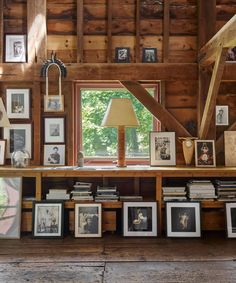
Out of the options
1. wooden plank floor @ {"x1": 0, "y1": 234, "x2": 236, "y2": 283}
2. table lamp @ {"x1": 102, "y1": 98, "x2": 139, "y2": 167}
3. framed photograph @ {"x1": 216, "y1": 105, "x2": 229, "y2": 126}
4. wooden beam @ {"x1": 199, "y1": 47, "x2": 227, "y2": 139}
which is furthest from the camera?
framed photograph @ {"x1": 216, "y1": 105, "x2": 229, "y2": 126}

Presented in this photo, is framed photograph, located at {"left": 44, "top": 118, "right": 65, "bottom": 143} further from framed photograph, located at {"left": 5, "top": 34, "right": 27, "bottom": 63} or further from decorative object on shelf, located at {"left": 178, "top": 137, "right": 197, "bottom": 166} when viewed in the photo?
decorative object on shelf, located at {"left": 178, "top": 137, "right": 197, "bottom": 166}

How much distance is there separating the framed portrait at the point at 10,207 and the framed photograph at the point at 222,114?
2643mm

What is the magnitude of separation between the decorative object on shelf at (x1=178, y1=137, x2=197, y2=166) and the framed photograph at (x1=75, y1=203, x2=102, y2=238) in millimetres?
1293

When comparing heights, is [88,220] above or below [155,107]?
below

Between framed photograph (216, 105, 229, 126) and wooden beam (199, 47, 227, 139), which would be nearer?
wooden beam (199, 47, 227, 139)

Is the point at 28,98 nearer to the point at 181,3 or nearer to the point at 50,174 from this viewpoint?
the point at 50,174

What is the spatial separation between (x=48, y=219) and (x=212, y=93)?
239cm

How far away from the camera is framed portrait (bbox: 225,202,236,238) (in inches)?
170

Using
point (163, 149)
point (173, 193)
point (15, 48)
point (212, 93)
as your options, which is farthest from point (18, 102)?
point (212, 93)

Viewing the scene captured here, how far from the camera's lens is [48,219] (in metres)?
4.36

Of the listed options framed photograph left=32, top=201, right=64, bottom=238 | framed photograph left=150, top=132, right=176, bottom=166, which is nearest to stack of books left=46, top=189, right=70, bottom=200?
framed photograph left=32, top=201, right=64, bottom=238

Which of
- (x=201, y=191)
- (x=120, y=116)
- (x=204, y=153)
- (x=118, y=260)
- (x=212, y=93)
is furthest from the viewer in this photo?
(x=204, y=153)

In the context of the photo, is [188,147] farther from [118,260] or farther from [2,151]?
[2,151]

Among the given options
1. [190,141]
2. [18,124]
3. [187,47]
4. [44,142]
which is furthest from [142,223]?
[187,47]
